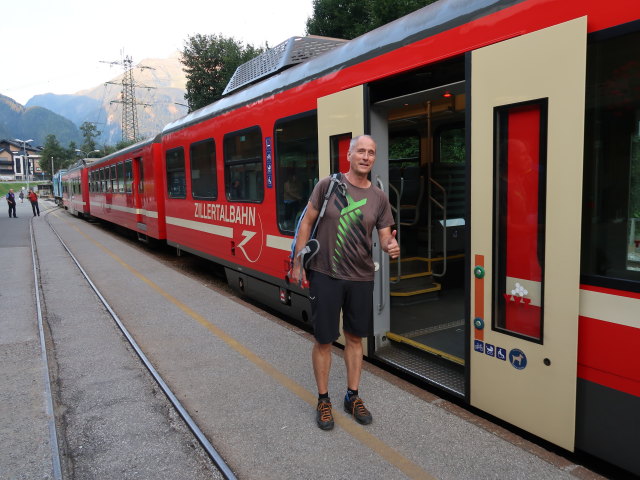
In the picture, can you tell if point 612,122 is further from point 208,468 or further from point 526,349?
point 208,468

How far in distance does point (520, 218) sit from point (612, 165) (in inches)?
21.2

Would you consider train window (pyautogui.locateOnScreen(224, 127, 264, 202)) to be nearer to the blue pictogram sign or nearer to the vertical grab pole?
the vertical grab pole

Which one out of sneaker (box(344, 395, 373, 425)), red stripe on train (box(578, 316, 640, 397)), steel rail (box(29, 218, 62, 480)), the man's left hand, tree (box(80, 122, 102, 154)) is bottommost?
steel rail (box(29, 218, 62, 480))

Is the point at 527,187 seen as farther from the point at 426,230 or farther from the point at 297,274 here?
the point at 426,230

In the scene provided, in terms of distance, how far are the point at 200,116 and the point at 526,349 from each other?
19.9ft

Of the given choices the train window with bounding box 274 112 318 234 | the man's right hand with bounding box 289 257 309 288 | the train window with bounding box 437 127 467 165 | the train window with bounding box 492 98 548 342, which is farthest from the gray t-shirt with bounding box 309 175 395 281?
the train window with bounding box 437 127 467 165

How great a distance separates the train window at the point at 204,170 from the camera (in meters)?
7.03

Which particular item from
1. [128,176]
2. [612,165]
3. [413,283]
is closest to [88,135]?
[128,176]

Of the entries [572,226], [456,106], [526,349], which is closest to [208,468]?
[526,349]

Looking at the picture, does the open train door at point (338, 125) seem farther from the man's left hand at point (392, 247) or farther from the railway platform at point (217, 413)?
the man's left hand at point (392, 247)

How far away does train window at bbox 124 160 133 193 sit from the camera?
513 inches

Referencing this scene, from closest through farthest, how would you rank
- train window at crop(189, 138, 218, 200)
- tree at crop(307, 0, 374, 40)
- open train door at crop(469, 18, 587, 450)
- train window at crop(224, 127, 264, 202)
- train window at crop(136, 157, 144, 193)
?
1. open train door at crop(469, 18, 587, 450)
2. train window at crop(224, 127, 264, 202)
3. train window at crop(189, 138, 218, 200)
4. train window at crop(136, 157, 144, 193)
5. tree at crop(307, 0, 374, 40)

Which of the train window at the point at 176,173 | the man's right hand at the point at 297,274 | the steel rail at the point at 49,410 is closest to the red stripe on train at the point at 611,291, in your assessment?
the man's right hand at the point at 297,274

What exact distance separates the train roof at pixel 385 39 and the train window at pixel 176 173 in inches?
108
